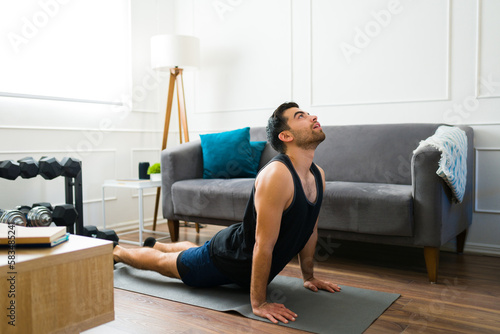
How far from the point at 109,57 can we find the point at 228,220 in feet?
6.20

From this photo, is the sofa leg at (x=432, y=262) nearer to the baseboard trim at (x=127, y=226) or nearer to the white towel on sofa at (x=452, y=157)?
the white towel on sofa at (x=452, y=157)

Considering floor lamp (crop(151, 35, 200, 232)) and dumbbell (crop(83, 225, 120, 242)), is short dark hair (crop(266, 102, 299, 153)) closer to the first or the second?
dumbbell (crop(83, 225, 120, 242))

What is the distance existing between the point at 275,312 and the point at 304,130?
0.75 metres

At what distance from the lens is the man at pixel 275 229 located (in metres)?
1.77

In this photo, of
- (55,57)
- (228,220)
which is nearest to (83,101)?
(55,57)

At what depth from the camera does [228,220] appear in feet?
9.80

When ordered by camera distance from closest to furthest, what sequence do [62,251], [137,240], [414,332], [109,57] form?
1. [62,251]
2. [414,332]
3. [137,240]
4. [109,57]

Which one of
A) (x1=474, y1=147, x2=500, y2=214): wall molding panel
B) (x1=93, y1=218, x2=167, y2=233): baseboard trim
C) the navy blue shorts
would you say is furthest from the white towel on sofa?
(x1=93, y1=218, x2=167, y2=233): baseboard trim

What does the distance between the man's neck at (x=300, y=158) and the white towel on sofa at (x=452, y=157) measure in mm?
755

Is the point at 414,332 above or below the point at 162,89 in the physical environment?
below

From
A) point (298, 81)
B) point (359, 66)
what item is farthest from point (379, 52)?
point (298, 81)

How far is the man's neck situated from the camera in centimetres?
190

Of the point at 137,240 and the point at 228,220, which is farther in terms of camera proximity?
the point at 137,240

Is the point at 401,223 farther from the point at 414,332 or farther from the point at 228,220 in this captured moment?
the point at 228,220
